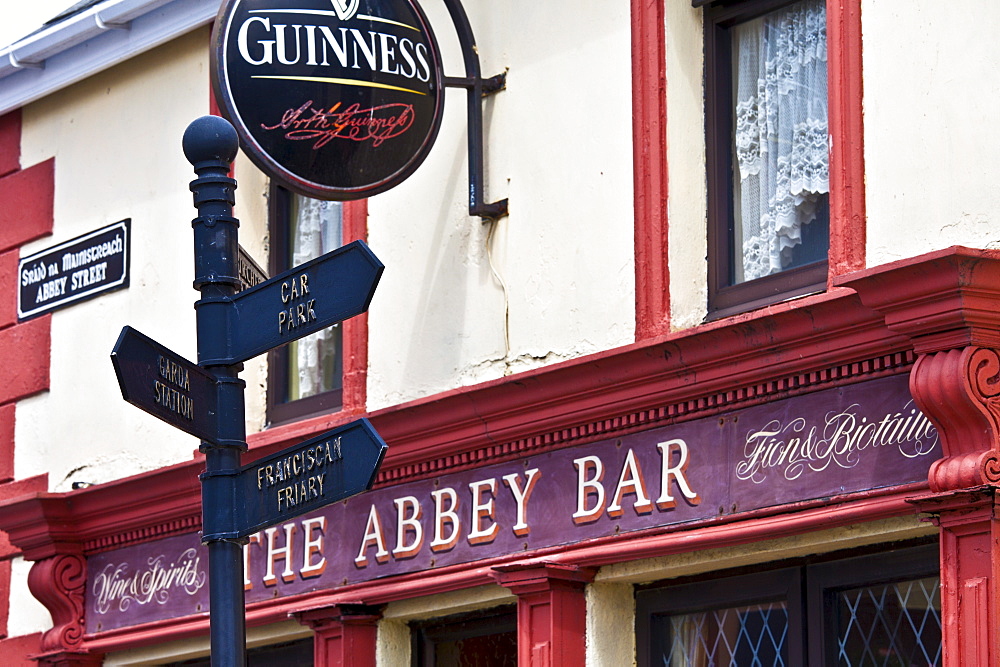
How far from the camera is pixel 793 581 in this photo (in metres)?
8.02

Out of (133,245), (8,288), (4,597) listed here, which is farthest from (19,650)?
(133,245)

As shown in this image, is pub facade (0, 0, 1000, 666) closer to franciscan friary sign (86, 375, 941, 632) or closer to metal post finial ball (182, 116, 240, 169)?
franciscan friary sign (86, 375, 941, 632)

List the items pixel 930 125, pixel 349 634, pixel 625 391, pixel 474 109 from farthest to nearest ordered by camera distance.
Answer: pixel 349 634, pixel 474 109, pixel 625 391, pixel 930 125

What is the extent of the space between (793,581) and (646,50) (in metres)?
2.49

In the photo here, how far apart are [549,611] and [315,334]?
2699mm

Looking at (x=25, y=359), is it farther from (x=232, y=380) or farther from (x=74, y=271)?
(x=232, y=380)

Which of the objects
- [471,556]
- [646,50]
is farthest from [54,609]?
[646,50]

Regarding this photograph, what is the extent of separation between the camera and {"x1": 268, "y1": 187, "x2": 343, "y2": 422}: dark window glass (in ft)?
34.5

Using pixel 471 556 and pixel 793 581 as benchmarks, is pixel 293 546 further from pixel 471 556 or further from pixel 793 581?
pixel 793 581

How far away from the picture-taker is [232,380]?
5965mm

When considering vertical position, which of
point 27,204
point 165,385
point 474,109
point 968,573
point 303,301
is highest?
point 27,204

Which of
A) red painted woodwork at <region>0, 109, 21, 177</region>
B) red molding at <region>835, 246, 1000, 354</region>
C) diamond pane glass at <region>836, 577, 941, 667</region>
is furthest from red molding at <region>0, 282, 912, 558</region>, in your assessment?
red painted woodwork at <region>0, 109, 21, 177</region>

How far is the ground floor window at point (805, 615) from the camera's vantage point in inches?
296

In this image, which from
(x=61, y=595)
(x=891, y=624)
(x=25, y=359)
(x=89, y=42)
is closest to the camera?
(x=891, y=624)
